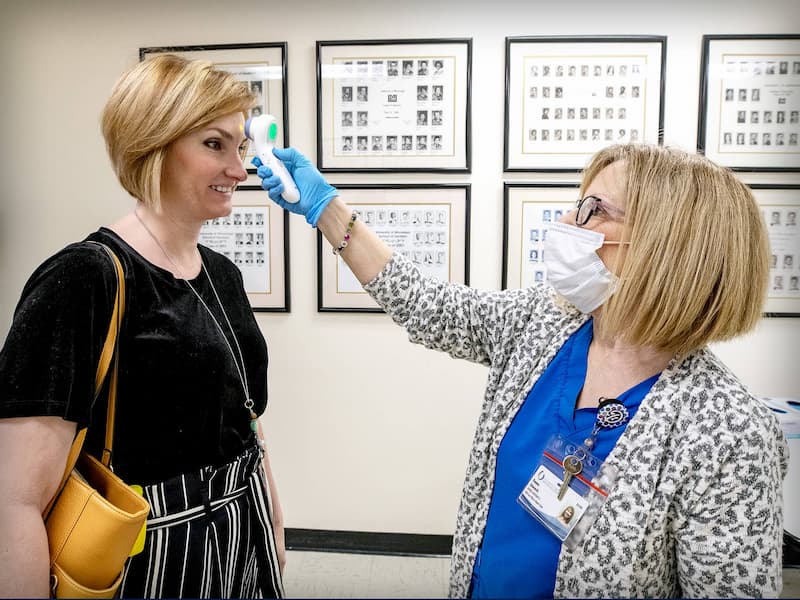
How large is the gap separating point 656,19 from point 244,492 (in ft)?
7.50

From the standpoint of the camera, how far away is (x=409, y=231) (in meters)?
2.31

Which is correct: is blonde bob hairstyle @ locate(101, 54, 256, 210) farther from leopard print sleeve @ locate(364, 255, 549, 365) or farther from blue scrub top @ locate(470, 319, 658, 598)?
blue scrub top @ locate(470, 319, 658, 598)

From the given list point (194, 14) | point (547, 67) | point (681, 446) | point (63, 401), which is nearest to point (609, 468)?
point (681, 446)

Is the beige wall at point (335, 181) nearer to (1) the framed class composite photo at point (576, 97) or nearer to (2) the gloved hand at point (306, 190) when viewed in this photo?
(1) the framed class composite photo at point (576, 97)

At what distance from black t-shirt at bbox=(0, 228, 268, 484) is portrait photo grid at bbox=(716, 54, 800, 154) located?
211cm

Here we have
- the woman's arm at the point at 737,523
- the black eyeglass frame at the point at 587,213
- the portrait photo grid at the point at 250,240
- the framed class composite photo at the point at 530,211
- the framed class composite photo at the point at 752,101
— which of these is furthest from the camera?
the portrait photo grid at the point at 250,240

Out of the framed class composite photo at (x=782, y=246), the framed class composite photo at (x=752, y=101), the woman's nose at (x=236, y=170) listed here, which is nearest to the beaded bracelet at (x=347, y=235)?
the woman's nose at (x=236, y=170)

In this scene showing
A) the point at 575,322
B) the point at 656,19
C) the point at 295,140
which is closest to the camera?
the point at 575,322

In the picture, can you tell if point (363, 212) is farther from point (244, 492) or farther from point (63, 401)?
point (63, 401)

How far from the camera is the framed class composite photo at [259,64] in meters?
2.23

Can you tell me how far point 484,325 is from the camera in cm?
117

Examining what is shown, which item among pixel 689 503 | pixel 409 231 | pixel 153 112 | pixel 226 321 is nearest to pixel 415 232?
pixel 409 231

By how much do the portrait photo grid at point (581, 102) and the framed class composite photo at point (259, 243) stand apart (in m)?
1.12

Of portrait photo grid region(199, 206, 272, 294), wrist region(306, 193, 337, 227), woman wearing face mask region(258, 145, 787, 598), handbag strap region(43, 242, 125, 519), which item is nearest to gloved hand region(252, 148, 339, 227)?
wrist region(306, 193, 337, 227)
